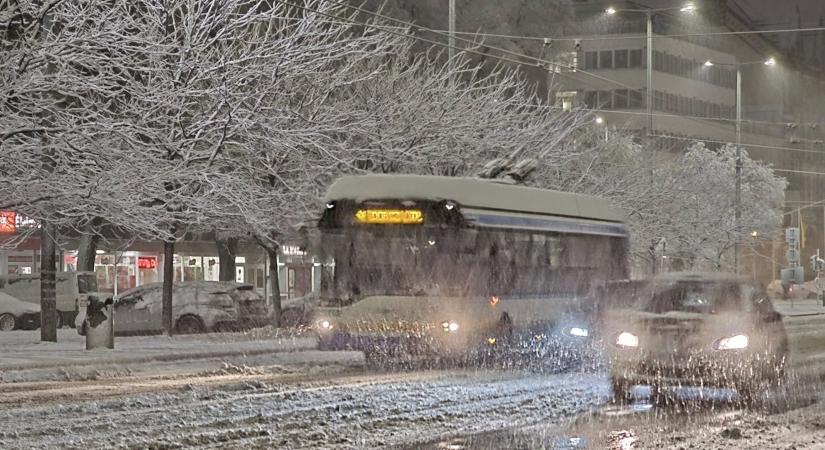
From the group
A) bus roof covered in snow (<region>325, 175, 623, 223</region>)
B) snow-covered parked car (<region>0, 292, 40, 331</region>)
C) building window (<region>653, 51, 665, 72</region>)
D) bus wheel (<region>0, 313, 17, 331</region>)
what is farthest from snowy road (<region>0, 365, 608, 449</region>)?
building window (<region>653, 51, 665, 72</region>)

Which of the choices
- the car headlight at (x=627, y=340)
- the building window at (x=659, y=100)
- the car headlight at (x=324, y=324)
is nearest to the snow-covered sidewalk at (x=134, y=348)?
the car headlight at (x=324, y=324)

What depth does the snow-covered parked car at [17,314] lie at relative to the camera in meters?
Result: 32.7

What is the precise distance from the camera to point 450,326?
1867 cm

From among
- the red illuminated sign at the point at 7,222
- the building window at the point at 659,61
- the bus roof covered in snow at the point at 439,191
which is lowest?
the bus roof covered in snow at the point at 439,191

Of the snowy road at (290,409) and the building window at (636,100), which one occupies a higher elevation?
the building window at (636,100)

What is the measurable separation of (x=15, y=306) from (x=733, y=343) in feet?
80.8

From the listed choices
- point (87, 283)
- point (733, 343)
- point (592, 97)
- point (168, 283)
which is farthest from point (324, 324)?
point (592, 97)

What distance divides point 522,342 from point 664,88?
213 feet

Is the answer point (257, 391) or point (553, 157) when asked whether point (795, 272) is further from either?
point (257, 391)

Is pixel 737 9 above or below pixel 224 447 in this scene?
above

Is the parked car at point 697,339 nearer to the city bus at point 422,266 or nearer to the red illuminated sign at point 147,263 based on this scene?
the city bus at point 422,266

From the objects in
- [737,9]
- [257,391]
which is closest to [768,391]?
[257,391]

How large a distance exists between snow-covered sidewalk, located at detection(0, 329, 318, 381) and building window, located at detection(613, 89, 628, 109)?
179 feet

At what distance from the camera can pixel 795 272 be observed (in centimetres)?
4628
